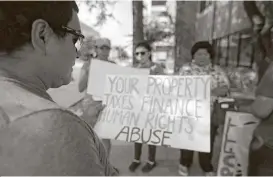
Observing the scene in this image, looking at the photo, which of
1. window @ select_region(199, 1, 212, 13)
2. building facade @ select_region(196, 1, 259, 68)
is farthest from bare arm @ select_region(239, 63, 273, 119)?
window @ select_region(199, 1, 212, 13)

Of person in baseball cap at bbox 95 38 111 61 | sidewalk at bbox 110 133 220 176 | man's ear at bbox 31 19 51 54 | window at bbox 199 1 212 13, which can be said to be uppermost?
window at bbox 199 1 212 13

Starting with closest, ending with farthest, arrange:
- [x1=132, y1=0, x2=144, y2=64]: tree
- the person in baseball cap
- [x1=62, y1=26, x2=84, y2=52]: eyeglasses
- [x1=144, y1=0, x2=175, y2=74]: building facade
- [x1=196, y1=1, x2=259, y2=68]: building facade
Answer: [x1=62, y1=26, x2=84, y2=52]: eyeglasses → the person in baseball cap → [x1=132, y1=0, x2=144, y2=64]: tree → [x1=144, y1=0, x2=175, y2=74]: building facade → [x1=196, y1=1, x2=259, y2=68]: building facade

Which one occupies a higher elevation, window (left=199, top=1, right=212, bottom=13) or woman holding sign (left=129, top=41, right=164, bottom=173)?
window (left=199, top=1, right=212, bottom=13)

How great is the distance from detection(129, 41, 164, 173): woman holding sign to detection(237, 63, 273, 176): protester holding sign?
3.05 ft

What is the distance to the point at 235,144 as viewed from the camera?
2.40 m

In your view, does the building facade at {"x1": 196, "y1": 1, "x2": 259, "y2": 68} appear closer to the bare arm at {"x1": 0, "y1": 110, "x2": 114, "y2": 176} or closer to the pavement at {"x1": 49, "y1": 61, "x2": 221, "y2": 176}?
the pavement at {"x1": 49, "y1": 61, "x2": 221, "y2": 176}

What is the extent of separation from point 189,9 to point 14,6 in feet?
13.0

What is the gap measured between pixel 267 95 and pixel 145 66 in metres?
1.17

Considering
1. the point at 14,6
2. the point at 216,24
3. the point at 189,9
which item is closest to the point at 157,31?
the point at 189,9

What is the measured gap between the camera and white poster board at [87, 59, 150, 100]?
8.37 feet

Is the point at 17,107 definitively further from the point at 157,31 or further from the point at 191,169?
the point at 157,31

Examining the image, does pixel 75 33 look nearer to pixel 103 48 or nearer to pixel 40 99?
pixel 40 99

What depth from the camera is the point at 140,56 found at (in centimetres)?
289

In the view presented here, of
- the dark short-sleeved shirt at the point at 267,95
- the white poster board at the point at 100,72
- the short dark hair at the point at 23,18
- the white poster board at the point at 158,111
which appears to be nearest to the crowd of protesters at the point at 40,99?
the short dark hair at the point at 23,18
